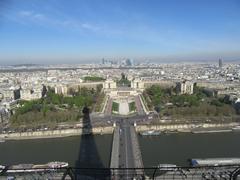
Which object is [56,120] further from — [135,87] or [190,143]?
[135,87]

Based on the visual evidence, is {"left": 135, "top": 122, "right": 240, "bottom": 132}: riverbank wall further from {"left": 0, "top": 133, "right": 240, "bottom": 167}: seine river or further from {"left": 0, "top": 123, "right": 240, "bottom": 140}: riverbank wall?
{"left": 0, "top": 133, "right": 240, "bottom": 167}: seine river

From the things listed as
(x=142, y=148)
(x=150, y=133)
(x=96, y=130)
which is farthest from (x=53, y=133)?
(x=142, y=148)

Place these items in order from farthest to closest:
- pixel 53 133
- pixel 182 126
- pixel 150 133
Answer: pixel 182 126, pixel 53 133, pixel 150 133

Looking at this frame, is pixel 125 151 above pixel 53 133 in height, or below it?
above

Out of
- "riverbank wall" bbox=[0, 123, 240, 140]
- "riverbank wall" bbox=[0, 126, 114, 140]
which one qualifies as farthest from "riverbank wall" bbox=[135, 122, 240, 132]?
"riverbank wall" bbox=[0, 126, 114, 140]

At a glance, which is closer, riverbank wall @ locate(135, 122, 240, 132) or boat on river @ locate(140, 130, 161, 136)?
boat on river @ locate(140, 130, 161, 136)

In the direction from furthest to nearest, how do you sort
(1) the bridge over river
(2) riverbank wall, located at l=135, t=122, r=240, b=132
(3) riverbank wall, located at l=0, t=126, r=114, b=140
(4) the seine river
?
(2) riverbank wall, located at l=135, t=122, r=240, b=132 < (3) riverbank wall, located at l=0, t=126, r=114, b=140 < (4) the seine river < (1) the bridge over river

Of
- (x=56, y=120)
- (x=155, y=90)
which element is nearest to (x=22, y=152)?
(x=56, y=120)

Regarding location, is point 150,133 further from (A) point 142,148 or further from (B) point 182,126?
(A) point 142,148

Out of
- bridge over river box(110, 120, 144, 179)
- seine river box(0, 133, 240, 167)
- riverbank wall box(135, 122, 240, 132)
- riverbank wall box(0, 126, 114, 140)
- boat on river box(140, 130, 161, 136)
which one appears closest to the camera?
bridge over river box(110, 120, 144, 179)

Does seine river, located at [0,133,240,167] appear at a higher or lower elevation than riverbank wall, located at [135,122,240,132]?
lower
